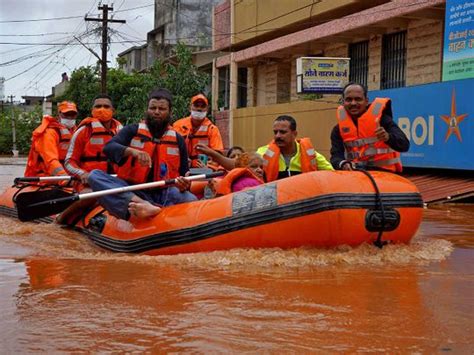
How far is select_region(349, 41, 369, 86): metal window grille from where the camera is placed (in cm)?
1672

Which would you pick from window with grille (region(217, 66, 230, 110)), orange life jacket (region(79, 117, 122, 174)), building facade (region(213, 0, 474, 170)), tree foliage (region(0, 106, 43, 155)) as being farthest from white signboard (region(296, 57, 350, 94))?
tree foliage (region(0, 106, 43, 155))

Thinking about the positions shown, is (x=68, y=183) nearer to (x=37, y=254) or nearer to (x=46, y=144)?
(x=46, y=144)

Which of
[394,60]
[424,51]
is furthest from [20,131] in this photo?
[424,51]

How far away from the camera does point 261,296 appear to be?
4.27 meters

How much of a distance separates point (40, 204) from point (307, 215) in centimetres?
329

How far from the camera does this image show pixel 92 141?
783cm

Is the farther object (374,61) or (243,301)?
(374,61)

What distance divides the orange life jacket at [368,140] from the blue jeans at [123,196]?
5.43 feet

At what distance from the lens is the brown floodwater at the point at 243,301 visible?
334 centimetres

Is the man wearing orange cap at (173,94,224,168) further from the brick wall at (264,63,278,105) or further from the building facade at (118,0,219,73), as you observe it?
the building facade at (118,0,219,73)

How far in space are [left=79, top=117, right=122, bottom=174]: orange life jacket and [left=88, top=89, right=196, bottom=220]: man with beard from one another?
50.4 inches

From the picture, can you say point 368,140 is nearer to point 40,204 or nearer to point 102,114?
point 102,114

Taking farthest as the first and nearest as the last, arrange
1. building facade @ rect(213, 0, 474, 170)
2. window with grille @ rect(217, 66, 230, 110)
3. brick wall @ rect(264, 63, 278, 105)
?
window with grille @ rect(217, 66, 230, 110) < brick wall @ rect(264, 63, 278, 105) < building facade @ rect(213, 0, 474, 170)

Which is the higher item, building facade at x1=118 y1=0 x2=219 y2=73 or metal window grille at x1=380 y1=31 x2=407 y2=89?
building facade at x1=118 y1=0 x2=219 y2=73
